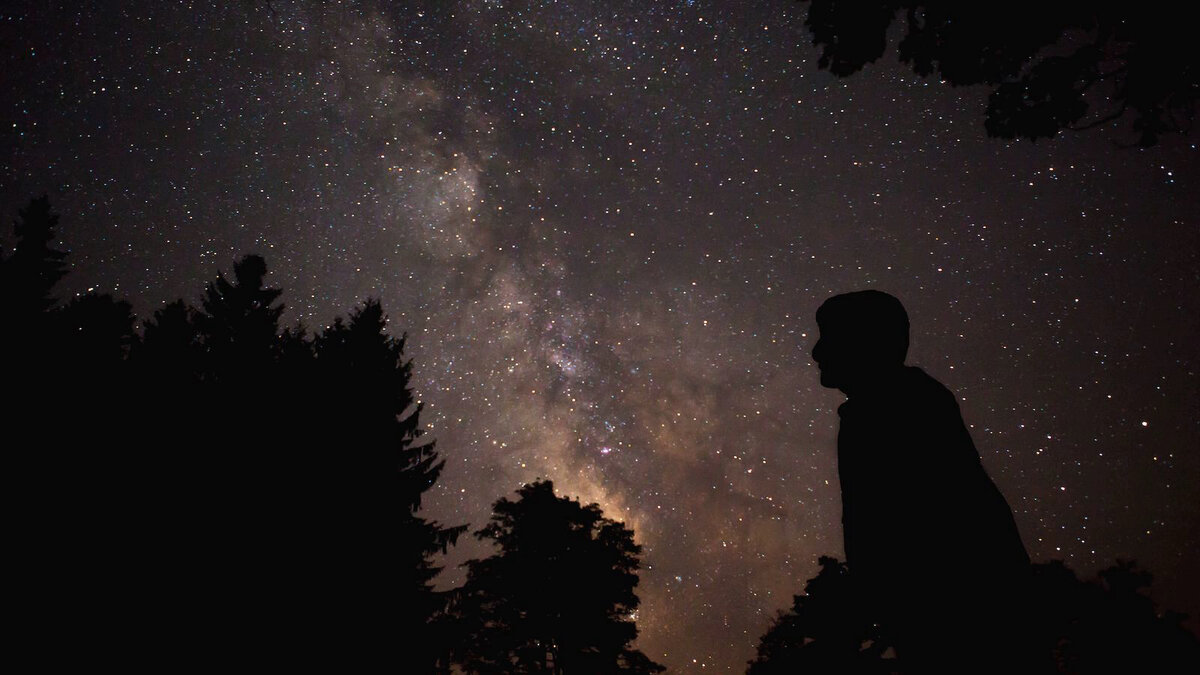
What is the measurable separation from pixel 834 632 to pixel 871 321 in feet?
60.2

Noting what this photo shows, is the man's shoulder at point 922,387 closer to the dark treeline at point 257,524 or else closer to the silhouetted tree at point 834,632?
the dark treeline at point 257,524

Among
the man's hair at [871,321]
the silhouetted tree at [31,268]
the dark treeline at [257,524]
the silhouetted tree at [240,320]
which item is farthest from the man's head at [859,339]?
the silhouetted tree at [31,268]

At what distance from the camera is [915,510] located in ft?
6.81

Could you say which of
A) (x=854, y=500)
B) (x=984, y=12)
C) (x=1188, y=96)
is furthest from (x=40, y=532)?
(x=1188, y=96)

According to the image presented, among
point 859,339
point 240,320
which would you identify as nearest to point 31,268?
point 240,320

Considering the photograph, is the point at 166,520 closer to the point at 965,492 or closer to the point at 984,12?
the point at 965,492

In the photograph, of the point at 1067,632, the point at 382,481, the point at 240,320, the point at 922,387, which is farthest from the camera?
the point at 1067,632

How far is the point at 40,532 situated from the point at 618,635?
1522 cm

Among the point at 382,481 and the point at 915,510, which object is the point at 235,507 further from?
the point at 915,510

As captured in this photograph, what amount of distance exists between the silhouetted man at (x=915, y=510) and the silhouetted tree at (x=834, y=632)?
54.8ft

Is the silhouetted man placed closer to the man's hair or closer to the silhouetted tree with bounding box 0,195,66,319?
the man's hair

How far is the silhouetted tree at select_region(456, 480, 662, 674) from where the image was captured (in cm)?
1672

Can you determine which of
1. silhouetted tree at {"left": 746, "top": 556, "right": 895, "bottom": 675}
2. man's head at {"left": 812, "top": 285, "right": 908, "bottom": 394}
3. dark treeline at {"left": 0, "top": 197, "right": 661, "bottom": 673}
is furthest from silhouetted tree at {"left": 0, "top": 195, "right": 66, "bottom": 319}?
silhouetted tree at {"left": 746, "top": 556, "right": 895, "bottom": 675}

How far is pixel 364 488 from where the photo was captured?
42.5 ft
